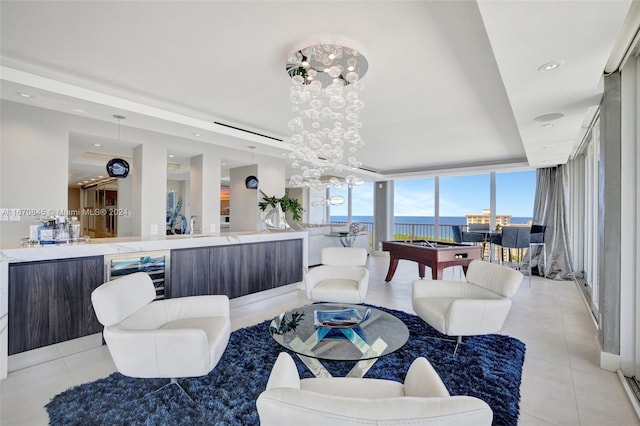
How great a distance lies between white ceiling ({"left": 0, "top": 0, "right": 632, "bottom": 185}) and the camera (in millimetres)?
1995

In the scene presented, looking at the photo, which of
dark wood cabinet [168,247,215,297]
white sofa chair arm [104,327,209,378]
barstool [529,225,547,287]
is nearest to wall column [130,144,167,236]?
dark wood cabinet [168,247,215,297]

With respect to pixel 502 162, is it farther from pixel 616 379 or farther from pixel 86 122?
pixel 86 122

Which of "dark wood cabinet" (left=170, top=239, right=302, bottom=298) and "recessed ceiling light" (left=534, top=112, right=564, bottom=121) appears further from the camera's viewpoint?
"dark wood cabinet" (left=170, top=239, right=302, bottom=298)

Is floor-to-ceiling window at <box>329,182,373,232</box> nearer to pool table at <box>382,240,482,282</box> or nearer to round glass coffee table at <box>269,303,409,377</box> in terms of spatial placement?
pool table at <box>382,240,482,282</box>

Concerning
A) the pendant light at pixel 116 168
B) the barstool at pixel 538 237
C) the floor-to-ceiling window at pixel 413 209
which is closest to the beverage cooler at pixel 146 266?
the pendant light at pixel 116 168

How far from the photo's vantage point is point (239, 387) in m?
2.22

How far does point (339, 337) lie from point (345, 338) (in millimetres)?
45

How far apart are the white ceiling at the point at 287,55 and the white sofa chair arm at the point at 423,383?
1872 millimetres

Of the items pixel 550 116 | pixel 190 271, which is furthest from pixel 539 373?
pixel 190 271

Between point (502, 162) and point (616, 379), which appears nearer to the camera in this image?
point (616, 379)

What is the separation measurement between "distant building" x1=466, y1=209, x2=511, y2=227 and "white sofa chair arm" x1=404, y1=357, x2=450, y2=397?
7.87m

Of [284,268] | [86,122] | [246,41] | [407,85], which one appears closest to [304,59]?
[246,41]

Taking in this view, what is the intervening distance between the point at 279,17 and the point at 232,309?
343 cm

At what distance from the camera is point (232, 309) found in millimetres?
4062
